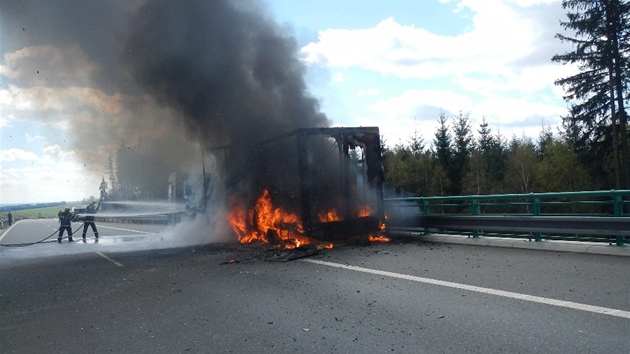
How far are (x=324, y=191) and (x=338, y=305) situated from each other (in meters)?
6.84

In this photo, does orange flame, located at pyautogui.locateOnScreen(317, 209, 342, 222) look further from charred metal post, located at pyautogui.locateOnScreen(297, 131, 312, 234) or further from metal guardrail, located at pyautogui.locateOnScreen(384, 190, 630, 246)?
metal guardrail, located at pyautogui.locateOnScreen(384, 190, 630, 246)

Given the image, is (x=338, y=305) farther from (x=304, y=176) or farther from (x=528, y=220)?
(x=304, y=176)

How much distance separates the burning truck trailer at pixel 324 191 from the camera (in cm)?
1217

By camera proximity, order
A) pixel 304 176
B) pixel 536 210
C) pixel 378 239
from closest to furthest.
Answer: pixel 536 210 → pixel 304 176 → pixel 378 239

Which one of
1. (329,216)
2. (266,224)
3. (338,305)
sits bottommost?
(338,305)

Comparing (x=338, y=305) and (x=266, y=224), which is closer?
(x=338, y=305)

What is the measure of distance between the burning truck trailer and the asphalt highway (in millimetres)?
2212

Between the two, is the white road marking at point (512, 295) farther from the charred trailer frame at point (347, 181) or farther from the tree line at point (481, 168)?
the tree line at point (481, 168)

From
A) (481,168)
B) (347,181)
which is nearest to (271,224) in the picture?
(347,181)

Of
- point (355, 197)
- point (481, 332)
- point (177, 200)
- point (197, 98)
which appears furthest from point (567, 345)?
point (177, 200)

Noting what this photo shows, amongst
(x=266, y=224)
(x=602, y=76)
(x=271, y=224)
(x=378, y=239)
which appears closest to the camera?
(x=378, y=239)

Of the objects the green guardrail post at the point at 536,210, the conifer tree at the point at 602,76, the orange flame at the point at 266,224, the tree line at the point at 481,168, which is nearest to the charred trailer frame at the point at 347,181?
the orange flame at the point at 266,224

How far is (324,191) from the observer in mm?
12625

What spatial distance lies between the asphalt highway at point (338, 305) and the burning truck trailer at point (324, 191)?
2212 mm
